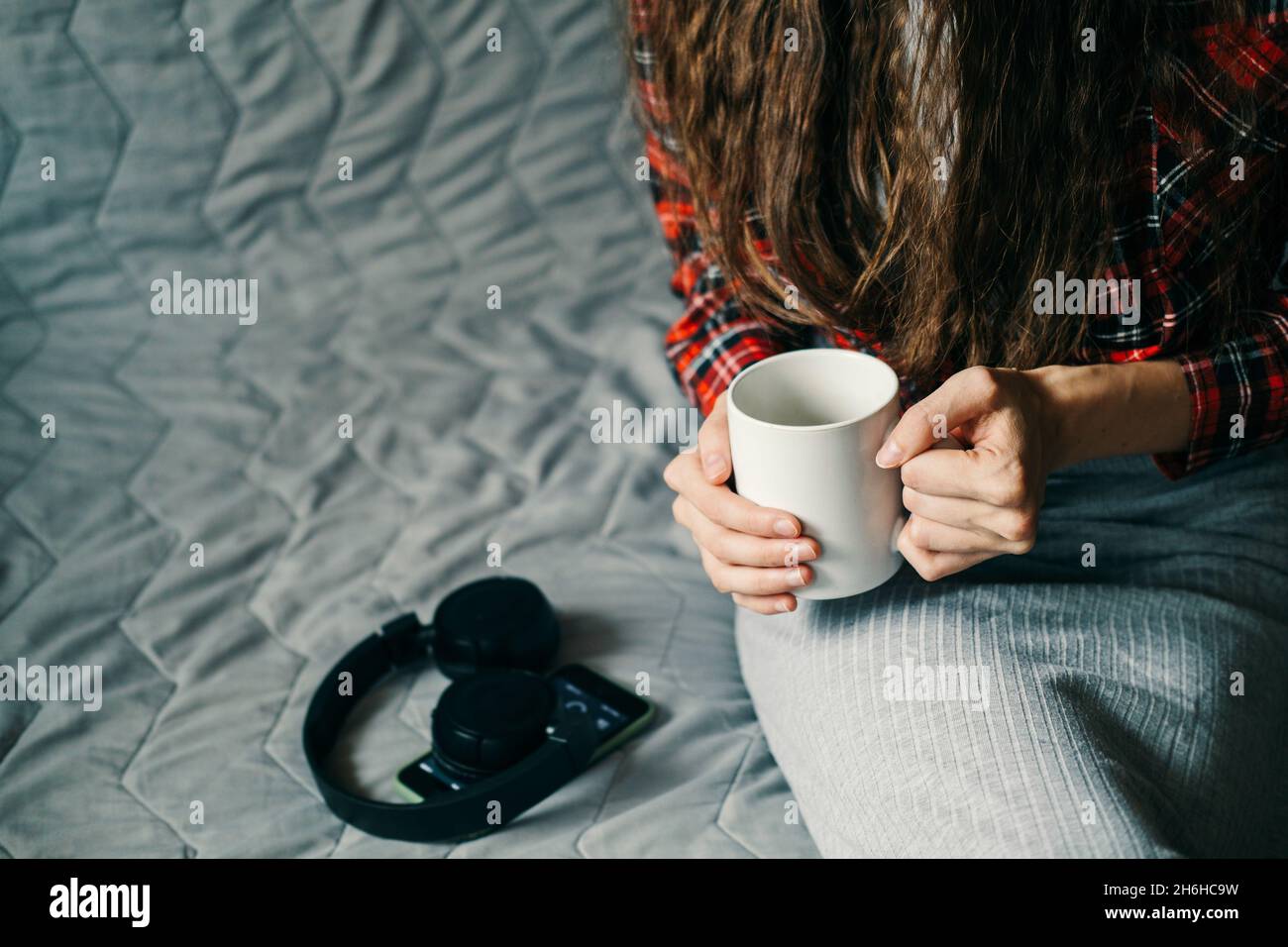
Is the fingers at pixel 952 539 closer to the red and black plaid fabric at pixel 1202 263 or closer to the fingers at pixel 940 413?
the fingers at pixel 940 413

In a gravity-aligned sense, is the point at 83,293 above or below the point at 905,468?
above

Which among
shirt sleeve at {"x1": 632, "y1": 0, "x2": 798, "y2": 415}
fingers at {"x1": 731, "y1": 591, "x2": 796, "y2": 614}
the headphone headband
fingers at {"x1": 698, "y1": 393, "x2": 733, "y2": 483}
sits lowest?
the headphone headband

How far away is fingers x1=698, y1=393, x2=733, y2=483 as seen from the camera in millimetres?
573

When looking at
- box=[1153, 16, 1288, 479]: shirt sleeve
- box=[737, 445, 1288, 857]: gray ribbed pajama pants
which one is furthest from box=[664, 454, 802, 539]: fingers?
box=[1153, 16, 1288, 479]: shirt sleeve

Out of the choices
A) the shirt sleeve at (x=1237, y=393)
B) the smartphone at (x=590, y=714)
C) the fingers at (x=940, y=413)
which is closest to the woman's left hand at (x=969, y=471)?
the fingers at (x=940, y=413)

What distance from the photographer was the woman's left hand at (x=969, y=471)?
1.68 ft

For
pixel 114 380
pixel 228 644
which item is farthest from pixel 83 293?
pixel 228 644

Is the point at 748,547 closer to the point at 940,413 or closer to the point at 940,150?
the point at 940,413

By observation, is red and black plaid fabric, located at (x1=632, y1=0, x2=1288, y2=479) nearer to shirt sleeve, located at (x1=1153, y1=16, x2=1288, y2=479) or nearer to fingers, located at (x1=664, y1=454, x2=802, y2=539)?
shirt sleeve, located at (x1=1153, y1=16, x2=1288, y2=479)

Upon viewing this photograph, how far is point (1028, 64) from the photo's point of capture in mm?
573

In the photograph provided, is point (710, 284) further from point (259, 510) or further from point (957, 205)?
point (259, 510)

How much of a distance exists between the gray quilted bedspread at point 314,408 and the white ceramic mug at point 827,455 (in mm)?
200

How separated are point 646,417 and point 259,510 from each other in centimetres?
35

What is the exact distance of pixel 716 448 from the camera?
1.89 feet
